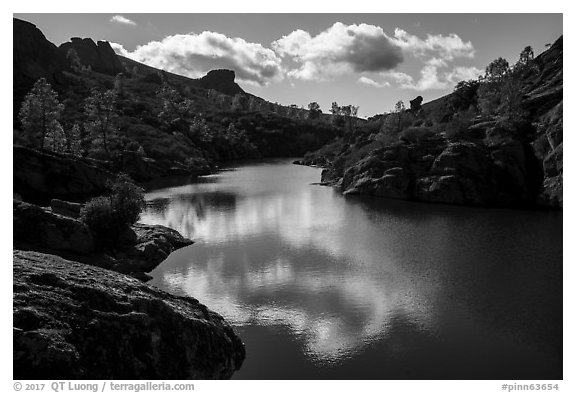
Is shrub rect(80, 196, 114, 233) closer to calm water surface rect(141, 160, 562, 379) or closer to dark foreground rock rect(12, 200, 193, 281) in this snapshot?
dark foreground rock rect(12, 200, 193, 281)

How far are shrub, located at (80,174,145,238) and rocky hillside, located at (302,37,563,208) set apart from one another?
6590 cm

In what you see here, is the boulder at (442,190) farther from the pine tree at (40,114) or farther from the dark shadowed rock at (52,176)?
the pine tree at (40,114)

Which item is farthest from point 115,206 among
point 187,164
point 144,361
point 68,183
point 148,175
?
point 187,164

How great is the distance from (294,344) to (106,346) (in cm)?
1469

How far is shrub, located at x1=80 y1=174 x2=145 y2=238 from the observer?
5403cm

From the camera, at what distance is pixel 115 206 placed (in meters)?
56.5

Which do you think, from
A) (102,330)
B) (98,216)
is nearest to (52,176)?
(98,216)

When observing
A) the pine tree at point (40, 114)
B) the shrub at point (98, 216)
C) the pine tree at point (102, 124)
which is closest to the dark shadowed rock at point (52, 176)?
the pine tree at point (40, 114)

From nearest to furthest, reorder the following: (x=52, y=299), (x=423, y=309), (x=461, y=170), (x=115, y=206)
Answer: (x=52, y=299)
(x=423, y=309)
(x=115, y=206)
(x=461, y=170)

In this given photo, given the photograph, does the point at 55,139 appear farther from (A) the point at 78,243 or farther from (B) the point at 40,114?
(A) the point at 78,243

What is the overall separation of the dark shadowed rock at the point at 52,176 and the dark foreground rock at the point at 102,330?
8158 centimetres

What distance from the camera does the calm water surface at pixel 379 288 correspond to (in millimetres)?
31500

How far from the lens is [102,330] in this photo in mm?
23578

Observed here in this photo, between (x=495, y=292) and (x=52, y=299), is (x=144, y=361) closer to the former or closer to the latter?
(x=52, y=299)
